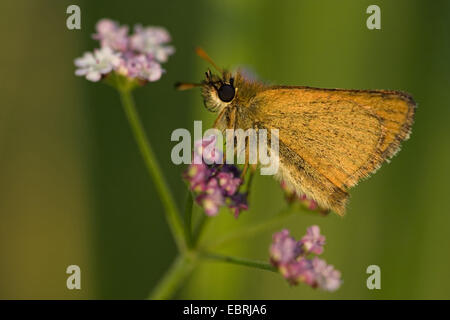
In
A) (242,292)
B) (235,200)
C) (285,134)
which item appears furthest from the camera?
(242,292)

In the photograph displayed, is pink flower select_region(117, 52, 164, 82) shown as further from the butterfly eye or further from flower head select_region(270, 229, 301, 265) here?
flower head select_region(270, 229, 301, 265)

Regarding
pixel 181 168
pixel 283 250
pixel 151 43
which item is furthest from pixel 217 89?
pixel 181 168

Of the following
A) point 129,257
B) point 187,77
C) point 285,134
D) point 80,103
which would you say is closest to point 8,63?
point 80,103

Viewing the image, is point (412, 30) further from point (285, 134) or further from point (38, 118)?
point (38, 118)

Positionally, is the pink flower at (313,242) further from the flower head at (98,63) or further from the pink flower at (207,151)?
the flower head at (98,63)

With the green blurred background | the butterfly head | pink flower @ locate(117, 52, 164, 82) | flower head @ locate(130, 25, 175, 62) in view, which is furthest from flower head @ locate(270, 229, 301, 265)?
the green blurred background
